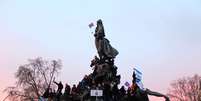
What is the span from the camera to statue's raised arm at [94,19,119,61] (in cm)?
3238

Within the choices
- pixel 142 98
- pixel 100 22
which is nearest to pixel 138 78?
pixel 142 98

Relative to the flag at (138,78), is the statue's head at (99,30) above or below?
above

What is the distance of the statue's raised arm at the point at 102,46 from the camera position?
32.4 metres

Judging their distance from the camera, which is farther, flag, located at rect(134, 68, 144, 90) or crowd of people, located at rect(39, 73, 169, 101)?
crowd of people, located at rect(39, 73, 169, 101)

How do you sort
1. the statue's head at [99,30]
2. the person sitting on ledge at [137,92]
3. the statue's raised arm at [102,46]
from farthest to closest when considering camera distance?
1. the statue's head at [99,30]
2. the statue's raised arm at [102,46]
3. the person sitting on ledge at [137,92]

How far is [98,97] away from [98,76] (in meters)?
1.60

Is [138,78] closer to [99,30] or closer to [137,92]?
[137,92]

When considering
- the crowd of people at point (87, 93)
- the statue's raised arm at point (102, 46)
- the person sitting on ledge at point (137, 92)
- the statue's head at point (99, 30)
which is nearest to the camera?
the person sitting on ledge at point (137, 92)

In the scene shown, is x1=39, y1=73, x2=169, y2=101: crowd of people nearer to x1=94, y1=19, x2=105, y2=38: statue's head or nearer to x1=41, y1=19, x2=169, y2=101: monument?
x1=41, y1=19, x2=169, y2=101: monument

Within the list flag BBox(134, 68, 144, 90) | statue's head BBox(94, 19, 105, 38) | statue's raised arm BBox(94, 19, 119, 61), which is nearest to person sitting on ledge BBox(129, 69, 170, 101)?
flag BBox(134, 68, 144, 90)

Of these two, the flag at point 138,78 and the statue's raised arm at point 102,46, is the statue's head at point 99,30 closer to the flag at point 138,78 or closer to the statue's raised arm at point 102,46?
the statue's raised arm at point 102,46

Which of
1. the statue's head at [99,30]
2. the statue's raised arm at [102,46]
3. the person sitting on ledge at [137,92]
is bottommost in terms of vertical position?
the person sitting on ledge at [137,92]

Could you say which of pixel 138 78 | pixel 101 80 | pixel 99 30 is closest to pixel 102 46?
pixel 99 30

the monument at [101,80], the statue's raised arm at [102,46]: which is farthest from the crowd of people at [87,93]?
the statue's raised arm at [102,46]
